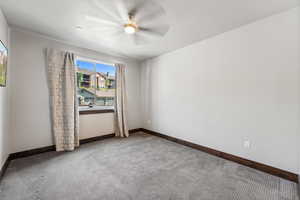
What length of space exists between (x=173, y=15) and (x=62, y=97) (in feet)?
9.01

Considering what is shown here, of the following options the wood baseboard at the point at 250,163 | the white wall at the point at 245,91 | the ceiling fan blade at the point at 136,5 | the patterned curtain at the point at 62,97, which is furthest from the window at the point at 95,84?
the wood baseboard at the point at 250,163

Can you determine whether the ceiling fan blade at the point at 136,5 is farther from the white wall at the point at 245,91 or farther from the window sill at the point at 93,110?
the window sill at the point at 93,110

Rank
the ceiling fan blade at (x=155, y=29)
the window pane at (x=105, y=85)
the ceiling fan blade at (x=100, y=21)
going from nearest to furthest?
the ceiling fan blade at (x=100, y=21) → the ceiling fan blade at (x=155, y=29) → the window pane at (x=105, y=85)

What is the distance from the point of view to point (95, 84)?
362 centimetres

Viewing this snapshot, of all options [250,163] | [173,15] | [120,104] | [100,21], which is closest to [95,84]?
[120,104]

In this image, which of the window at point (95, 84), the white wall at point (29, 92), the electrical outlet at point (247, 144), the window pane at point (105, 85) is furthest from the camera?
the window pane at point (105, 85)

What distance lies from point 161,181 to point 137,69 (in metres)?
3.43

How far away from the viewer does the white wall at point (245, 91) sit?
1845 mm

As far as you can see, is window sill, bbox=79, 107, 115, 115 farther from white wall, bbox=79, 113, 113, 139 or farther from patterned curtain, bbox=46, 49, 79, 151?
patterned curtain, bbox=46, 49, 79, 151

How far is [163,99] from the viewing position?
3762 mm

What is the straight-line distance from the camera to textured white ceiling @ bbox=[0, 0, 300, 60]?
5.65 feet

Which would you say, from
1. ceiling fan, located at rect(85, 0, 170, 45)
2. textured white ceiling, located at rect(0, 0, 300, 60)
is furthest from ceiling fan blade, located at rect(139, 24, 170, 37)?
textured white ceiling, located at rect(0, 0, 300, 60)

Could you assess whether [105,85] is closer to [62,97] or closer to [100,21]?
[62,97]

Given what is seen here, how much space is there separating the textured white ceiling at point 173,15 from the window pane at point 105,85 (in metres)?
1.03
